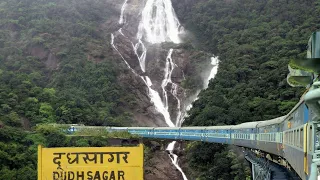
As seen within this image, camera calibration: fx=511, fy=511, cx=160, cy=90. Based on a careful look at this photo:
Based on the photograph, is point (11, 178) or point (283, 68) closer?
point (11, 178)

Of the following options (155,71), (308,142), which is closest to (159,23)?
(155,71)

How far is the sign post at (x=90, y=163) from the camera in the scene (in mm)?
6730

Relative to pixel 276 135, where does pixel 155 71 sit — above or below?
above

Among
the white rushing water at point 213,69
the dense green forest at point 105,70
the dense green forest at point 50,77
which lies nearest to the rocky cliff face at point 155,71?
the white rushing water at point 213,69

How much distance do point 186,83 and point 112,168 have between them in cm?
5217

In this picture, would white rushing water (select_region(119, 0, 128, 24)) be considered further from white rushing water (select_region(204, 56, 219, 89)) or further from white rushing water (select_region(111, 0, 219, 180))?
white rushing water (select_region(204, 56, 219, 89))

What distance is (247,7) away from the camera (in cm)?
7175

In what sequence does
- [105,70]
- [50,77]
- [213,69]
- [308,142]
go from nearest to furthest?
[308,142] → [50,77] → [105,70] → [213,69]

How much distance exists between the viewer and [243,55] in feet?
182

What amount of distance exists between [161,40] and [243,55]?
20.2 m

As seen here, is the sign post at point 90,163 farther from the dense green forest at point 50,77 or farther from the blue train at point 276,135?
the dense green forest at point 50,77

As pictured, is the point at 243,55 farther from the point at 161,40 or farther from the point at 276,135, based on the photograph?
the point at 276,135

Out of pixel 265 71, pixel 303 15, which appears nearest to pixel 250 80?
pixel 265 71

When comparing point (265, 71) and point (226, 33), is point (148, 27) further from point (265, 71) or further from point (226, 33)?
point (265, 71)
